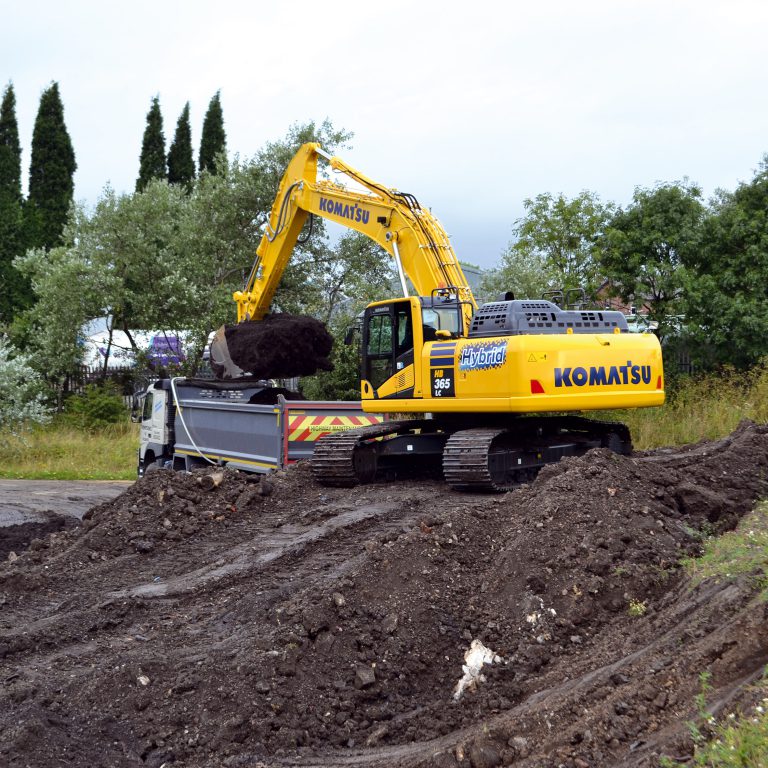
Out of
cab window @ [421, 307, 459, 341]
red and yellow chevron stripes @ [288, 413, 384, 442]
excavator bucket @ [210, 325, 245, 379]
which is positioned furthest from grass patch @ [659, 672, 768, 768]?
excavator bucket @ [210, 325, 245, 379]

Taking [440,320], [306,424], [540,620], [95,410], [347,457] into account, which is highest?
[440,320]

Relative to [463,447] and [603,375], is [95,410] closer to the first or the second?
[463,447]

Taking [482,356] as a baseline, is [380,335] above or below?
above

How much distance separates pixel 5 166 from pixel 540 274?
2494 centimetres

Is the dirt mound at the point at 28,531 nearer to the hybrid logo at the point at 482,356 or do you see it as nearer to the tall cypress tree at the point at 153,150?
the hybrid logo at the point at 482,356

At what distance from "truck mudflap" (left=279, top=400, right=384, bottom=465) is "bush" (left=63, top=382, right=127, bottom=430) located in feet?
43.1

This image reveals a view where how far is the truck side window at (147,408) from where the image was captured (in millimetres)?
16105

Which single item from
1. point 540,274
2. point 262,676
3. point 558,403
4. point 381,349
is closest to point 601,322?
point 558,403

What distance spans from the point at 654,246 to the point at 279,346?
8803mm

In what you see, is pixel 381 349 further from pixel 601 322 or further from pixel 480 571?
pixel 480 571

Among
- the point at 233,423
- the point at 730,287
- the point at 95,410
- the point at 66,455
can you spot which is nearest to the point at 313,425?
the point at 233,423

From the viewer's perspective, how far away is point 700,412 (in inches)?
643

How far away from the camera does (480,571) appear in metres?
7.17

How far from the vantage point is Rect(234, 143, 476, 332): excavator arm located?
12078 mm
